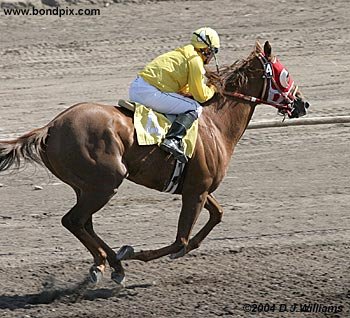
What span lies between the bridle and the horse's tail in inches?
77.9

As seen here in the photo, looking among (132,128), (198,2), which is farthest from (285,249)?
(198,2)

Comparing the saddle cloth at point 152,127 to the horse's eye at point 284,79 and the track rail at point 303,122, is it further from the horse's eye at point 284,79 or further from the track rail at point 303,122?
the track rail at point 303,122

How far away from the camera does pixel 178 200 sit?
12.6m

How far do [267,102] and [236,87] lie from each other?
12.8 inches

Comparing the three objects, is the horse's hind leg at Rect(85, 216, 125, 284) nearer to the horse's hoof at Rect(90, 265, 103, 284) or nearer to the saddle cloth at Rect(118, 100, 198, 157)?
the horse's hoof at Rect(90, 265, 103, 284)

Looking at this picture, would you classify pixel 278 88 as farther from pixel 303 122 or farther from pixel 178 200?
pixel 303 122

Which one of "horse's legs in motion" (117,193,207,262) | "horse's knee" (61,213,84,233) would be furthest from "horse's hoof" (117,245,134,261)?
"horse's knee" (61,213,84,233)

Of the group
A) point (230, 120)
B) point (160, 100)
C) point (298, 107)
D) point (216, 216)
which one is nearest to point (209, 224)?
point (216, 216)

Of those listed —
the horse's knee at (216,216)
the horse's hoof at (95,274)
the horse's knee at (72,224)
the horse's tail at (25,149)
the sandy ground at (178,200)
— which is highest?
the horse's tail at (25,149)

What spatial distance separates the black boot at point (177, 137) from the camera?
9992 mm

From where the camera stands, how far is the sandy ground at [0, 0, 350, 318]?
9.91 m

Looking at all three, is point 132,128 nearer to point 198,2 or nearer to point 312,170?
point 312,170

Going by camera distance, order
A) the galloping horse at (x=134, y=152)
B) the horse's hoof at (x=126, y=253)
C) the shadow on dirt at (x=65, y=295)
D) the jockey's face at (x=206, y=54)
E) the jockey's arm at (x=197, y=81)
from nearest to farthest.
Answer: the galloping horse at (x=134, y=152) < the shadow on dirt at (x=65, y=295) < the horse's hoof at (x=126, y=253) < the jockey's arm at (x=197, y=81) < the jockey's face at (x=206, y=54)

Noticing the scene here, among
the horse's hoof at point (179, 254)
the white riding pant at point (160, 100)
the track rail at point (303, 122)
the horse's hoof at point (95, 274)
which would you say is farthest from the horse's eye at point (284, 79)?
the track rail at point (303, 122)
